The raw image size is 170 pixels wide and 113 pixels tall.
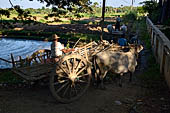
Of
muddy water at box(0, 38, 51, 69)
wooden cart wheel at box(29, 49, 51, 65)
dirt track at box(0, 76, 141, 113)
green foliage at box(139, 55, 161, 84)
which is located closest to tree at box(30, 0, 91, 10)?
wooden cart wheel at box(29, 49, 51, 65)

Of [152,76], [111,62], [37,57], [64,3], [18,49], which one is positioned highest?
[64,3]

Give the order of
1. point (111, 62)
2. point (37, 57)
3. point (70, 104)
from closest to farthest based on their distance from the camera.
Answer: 1. point (70, 104)
2. point (111, 62)
3. point (37, 57)

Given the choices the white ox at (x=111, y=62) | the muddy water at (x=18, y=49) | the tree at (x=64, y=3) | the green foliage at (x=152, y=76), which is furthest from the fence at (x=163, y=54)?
the muddy water at (x=18, y=49)

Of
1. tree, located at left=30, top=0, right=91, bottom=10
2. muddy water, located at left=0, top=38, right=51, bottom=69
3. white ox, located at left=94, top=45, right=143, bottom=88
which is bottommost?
muddy water, located at left=0, top=38, right=51, bottom=69

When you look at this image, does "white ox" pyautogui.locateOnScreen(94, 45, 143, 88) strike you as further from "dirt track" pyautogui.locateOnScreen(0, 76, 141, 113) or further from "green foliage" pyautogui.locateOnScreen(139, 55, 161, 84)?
"green foliage" pyautogui.locateOnScreen(139, 55, 161, 84)

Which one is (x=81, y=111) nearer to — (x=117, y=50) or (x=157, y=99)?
(x=157, y=99)

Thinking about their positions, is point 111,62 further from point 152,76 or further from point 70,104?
point 152,76

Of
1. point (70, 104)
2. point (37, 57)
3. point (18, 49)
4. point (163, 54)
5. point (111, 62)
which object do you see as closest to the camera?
point (70, 104)

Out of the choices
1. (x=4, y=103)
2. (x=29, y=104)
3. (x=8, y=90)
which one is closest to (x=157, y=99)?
(x=29, y=104)

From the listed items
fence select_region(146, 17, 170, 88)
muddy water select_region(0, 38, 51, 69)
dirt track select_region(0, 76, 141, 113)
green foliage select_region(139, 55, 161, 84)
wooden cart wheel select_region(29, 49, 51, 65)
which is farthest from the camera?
muddy water select_region(0, 38, 51, 69)

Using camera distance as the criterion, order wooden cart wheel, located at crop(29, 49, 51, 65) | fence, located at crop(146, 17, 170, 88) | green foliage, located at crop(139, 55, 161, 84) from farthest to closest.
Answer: green foliage, located at crop(139, 55, 161, 84) → fence, located at crop(146, 17, 170, 88) → wooden cart wheel, located at crop(29, 49, 51, 65)

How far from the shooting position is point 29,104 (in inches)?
192

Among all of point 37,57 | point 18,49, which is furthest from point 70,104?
point 18,49

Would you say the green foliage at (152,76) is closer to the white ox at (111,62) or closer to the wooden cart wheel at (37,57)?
the white ox at (111,62)
